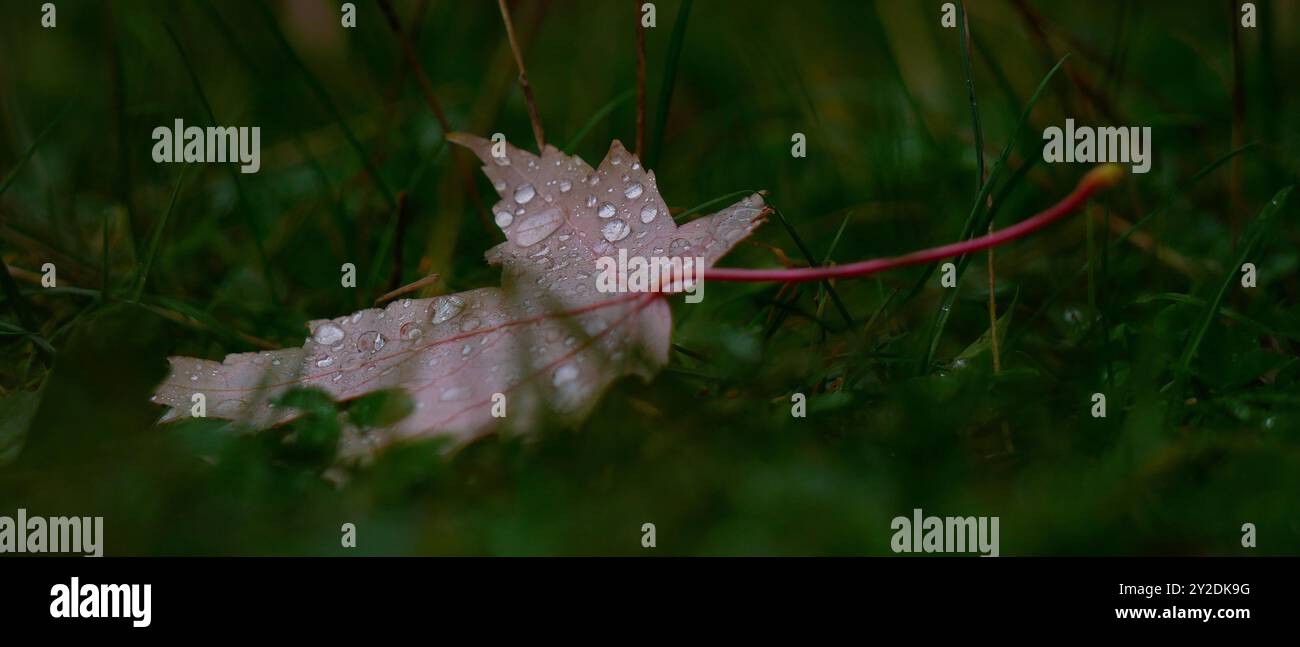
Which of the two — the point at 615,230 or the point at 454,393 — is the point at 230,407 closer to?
the point at 454,393

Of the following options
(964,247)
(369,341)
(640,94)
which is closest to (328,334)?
(369,341)

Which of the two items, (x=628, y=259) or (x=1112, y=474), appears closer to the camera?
(x=1112, y=474)

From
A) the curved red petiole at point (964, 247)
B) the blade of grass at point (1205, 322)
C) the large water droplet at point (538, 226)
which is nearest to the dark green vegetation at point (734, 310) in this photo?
the blade of grass at point (1205, 322)

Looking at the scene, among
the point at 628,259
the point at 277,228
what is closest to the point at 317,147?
the point at 277,228

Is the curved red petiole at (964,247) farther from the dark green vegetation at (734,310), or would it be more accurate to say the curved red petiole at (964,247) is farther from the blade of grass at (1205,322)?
the blade of grass at (1205,322)

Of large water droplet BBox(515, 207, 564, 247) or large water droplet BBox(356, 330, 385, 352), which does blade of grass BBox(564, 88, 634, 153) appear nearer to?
large water droplet BBox(515, 207, 564, 247)
